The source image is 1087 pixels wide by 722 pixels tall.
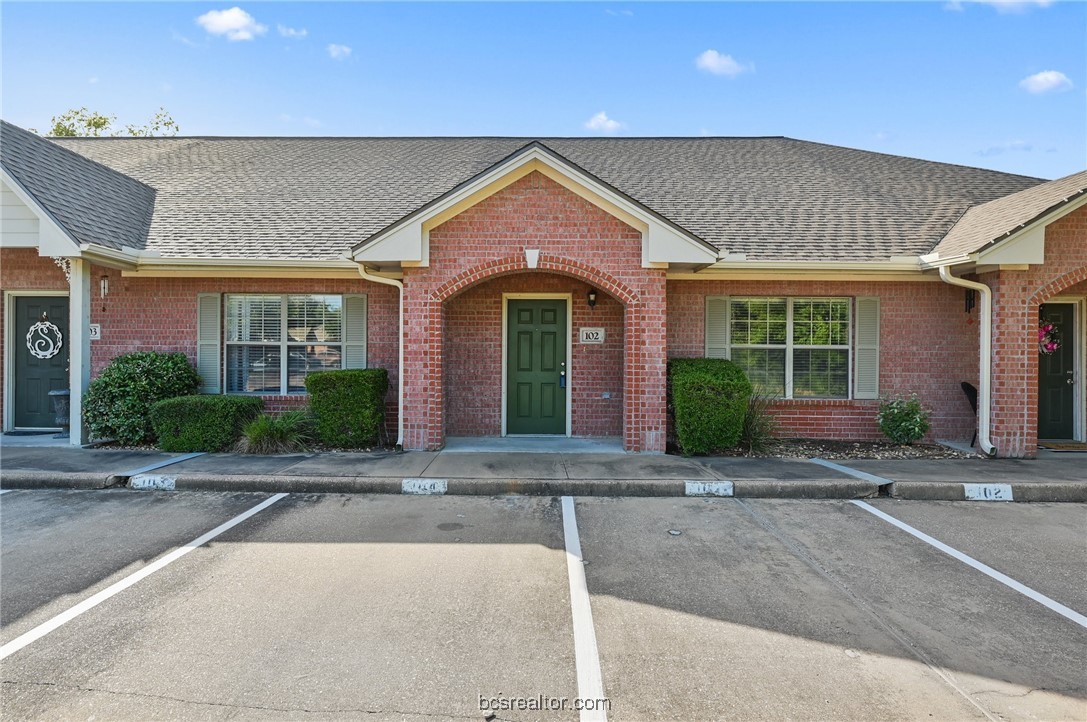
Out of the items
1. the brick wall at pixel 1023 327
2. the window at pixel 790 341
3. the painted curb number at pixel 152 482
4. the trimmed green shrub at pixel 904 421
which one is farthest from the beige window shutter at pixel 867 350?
the painted curb number at pixel 152 482

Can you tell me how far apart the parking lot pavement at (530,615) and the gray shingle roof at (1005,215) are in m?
4.21

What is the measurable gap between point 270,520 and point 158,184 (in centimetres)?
1030

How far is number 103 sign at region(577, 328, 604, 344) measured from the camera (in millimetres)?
10117

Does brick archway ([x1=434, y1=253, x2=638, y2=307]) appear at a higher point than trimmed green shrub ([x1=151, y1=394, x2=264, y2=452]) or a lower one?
higher

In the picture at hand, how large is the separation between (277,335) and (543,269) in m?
4.91

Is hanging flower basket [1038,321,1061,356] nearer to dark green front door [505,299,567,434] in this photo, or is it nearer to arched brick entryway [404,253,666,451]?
arched brick entryway [404,253,666,451]

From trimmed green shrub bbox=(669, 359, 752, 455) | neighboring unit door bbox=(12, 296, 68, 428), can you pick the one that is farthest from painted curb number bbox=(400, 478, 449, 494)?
neighboring unit door bbox=(12, 296, 68, 428)

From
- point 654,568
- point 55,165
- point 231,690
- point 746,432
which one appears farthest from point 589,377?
point 55,165

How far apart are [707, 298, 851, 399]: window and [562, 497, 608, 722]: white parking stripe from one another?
19.1 ft

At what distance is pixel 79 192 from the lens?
984 cm

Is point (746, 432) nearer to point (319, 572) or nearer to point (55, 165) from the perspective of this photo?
point (319, 572)

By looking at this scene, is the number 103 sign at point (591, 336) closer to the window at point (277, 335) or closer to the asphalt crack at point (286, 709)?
the window at point (277, 335)

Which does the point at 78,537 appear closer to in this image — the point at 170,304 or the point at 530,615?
the point at 530,615
